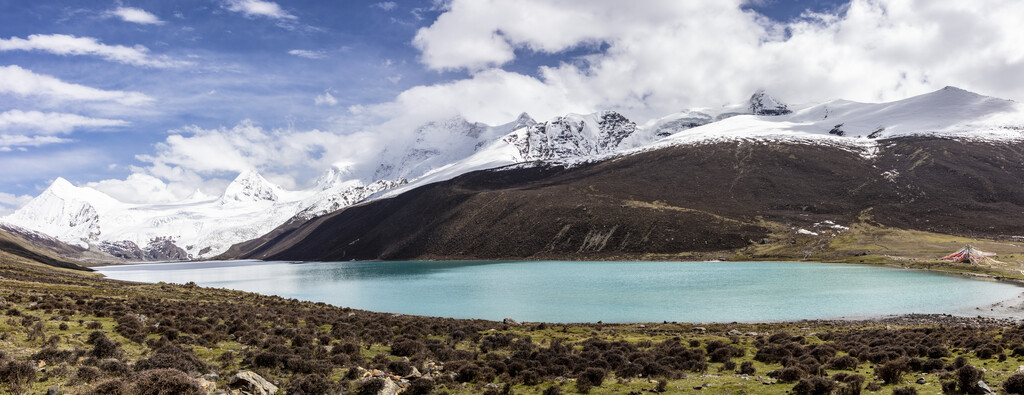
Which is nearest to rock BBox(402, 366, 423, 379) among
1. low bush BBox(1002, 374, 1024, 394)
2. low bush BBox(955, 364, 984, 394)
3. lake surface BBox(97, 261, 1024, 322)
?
low bush BBox(955, 364, 984, 394)

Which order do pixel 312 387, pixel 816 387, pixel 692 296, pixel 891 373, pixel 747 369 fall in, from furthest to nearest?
1. pixel 692 296
2. pixel 747 369
3. pixel 891 373
4. pixel 816 387
5. pixel 312 387

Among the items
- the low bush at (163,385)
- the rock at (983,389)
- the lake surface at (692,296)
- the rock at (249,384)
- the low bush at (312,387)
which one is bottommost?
the lake surface at (692,296)

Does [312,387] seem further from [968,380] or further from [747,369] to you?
[968,380]

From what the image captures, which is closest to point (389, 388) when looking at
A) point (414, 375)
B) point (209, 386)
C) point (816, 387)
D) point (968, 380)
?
point (414, 375)

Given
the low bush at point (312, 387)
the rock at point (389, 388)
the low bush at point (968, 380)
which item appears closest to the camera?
the low bush at point (968, 380)

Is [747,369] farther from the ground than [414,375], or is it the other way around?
[747,369]

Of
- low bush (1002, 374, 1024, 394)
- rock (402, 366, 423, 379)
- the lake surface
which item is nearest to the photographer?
low bush (1002, 374, 1024, 394)

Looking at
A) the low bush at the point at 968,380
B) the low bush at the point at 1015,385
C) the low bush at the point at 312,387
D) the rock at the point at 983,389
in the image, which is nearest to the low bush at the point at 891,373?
the low bush at the point at 968,380

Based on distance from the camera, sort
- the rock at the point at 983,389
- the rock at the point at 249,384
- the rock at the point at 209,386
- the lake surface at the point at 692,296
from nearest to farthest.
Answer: the rock at the point at 209,386 < the rock at the point at 249,384 < the rock at the point at 983,389 < the lake surface at the point at 692,296

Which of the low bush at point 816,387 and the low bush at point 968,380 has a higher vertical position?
the low bush at point 968,380

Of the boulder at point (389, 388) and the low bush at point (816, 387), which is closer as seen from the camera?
the low bush at point (816, 387)

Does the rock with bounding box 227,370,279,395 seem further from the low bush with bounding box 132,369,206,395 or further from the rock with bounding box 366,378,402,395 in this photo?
the rock with bounding box 366,378,402,395

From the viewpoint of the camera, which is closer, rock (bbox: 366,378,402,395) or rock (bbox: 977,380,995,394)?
rock (bbox: 977,380,995,394)

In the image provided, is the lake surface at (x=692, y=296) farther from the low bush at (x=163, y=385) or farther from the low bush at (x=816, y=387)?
the low bush at (x=163, y=385)
